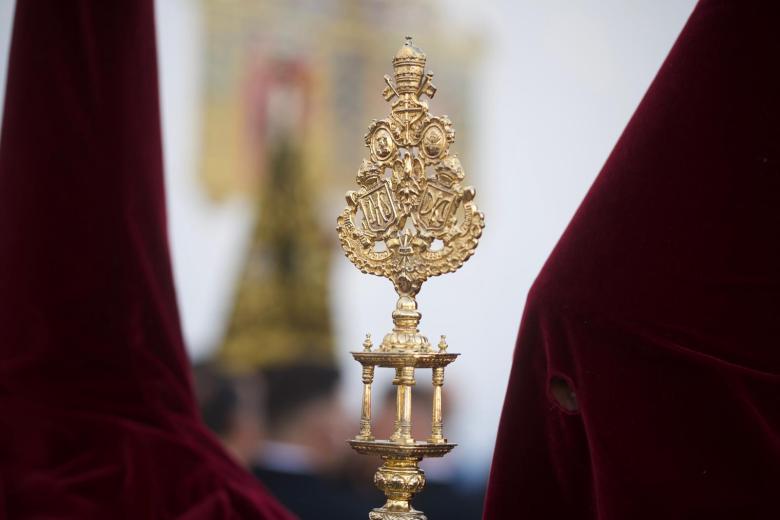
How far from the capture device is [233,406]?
7.68 m

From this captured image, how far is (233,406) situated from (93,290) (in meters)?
4.90

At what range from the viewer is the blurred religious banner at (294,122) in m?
7.72

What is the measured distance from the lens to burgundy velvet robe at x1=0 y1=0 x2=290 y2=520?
2.74 metres

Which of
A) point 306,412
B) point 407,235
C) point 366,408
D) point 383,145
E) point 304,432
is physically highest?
point 306,412

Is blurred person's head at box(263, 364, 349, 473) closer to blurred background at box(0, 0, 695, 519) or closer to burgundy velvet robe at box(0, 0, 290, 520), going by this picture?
blurred background at box(0, 0, 695, 519)

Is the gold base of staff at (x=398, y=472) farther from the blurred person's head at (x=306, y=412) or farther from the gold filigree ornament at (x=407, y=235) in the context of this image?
the blurred person's head at (x=306, y=412)

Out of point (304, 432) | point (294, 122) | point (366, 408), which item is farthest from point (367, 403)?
point (294, 122)

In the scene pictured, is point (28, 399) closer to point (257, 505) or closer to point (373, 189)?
point (257, 505)

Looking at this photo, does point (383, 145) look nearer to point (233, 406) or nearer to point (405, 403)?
point (405, 403)

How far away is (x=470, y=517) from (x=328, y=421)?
1.34 metres

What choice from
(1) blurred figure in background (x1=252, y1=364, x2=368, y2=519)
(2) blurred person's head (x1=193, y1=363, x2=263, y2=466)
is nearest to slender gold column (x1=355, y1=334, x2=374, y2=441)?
(1) blurred figure in background (x1=252, y1=364, x2=368, y2=519)

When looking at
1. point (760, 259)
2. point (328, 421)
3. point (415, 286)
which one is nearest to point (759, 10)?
point (760, 259)

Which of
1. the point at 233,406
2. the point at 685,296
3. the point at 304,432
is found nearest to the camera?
the point at 685,296

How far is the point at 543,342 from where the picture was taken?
6.56ft
